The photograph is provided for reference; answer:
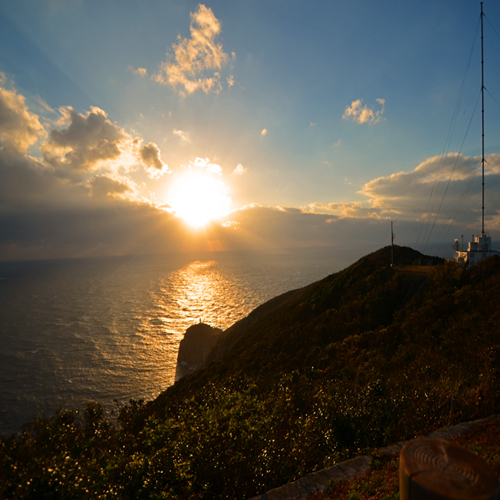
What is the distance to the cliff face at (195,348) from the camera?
69.5 meters

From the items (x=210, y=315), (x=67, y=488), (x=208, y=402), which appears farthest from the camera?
(x=210, y=315)

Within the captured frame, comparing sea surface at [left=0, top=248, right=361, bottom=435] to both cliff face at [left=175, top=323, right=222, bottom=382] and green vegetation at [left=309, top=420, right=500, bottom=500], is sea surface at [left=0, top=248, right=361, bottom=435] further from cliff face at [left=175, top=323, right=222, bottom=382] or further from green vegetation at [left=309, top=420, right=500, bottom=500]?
green vegetation at [left=309, top=420, right=500, bottom=500]

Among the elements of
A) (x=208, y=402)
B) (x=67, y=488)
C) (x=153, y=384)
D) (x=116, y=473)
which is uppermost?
(x=67, y=488)

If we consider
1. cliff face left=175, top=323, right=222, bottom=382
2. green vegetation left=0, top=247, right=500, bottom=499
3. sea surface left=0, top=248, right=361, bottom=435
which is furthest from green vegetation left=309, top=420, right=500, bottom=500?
→ cliff face left=175, top=323, right=222, bottom=382

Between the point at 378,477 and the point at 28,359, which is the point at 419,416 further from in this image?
the point at 28,359

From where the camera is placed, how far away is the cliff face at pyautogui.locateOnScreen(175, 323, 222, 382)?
2736 inches

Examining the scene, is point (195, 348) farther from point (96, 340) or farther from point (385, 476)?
point (385, 476)

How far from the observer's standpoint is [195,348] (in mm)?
72562

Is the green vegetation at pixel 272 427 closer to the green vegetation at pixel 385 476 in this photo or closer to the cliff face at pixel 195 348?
the green vegetation at pixel 385 476

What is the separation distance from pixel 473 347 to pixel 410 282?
64.7 ft

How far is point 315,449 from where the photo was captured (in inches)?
364

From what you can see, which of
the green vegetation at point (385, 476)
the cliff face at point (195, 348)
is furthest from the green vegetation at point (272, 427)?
the cliff face at point (195, 348)

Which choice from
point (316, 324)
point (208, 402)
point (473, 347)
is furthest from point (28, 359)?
point (473, 347)

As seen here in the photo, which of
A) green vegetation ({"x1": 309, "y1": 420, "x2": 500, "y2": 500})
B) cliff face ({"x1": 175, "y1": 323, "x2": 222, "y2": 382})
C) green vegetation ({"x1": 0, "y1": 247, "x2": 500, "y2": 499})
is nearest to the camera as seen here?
green vegetation ({"x1": 309, "y1": 420, "x2": 500, "y2": 500})
